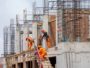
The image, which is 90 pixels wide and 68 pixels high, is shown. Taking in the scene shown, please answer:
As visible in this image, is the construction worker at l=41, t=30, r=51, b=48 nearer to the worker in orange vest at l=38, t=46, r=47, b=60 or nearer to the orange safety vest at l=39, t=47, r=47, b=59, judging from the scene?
the worker in orange vest at l=38, t=46, r=47, b=60

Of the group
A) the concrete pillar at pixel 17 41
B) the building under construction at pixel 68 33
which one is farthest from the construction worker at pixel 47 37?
the concrete pillar at pixel 17 41

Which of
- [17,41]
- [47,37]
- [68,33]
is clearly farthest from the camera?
[17,41]

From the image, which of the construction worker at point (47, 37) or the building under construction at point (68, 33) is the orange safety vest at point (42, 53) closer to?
the building under construction at point (68, 33)

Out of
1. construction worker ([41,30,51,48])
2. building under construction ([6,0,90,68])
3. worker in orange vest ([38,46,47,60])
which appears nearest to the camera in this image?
building under construction ([6,0,90,68])

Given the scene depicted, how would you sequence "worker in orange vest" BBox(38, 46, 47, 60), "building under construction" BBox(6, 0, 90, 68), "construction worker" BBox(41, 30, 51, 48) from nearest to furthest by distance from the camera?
"building under construction" BBox(6, 0, 90, 68) < "worker in orange vest" BBox(38, 46, 47, 60) < "construction worker" BBox(41, 30, 51, 48)

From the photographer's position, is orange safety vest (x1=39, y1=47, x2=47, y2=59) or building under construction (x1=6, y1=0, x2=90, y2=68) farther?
orange safety vest (x1=39, y1=47, x2=47, y2=59)

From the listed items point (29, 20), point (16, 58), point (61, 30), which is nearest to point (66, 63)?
point (61, 30)

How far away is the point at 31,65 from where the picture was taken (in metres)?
34.5

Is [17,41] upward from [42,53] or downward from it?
downward

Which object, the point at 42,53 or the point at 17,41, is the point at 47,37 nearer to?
the point at 42,53

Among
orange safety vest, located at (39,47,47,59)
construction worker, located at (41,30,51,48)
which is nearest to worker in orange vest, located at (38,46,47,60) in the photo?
orange safety vest, located at (39,47,47,59)

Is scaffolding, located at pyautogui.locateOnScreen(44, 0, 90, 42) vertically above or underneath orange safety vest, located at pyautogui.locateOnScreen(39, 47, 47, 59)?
above

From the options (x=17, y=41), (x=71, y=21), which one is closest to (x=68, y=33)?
(x=71, y=21)

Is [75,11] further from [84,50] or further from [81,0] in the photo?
[84,50]
